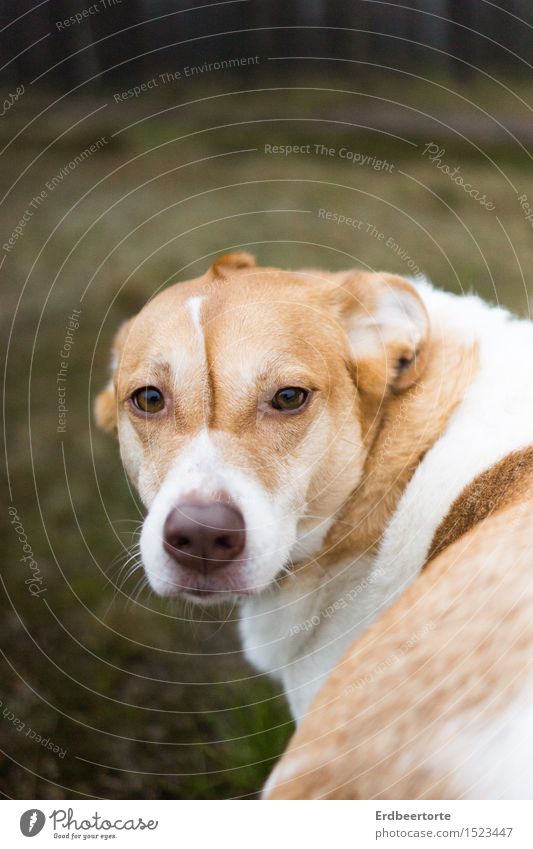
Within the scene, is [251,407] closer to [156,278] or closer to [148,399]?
[148,399]

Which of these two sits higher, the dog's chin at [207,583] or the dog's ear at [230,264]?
the dog's ear at [230,264]

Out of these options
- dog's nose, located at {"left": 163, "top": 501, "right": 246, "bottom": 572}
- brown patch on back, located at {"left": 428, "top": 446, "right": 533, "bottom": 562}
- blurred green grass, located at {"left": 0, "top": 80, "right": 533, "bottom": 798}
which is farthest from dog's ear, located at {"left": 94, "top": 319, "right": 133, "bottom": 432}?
brown patch on back, located at {"left": 428, "top": 446, "right": 533, "bottom": 562}

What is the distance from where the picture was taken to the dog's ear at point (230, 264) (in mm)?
1861

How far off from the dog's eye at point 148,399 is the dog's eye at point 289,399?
0.25 metres

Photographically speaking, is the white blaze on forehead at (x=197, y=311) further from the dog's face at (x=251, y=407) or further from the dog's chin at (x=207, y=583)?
the dog's chin at (x=207, y=583)

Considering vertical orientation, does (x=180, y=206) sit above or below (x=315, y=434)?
above

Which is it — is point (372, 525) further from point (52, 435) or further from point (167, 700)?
point (52, 435)

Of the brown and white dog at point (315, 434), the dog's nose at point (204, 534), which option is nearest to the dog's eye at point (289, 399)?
the brown and white dog at point (315, 434)

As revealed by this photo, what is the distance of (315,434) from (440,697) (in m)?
0.70

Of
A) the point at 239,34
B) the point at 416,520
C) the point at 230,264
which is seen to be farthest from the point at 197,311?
the point at 239,34

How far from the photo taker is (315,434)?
5.74ft

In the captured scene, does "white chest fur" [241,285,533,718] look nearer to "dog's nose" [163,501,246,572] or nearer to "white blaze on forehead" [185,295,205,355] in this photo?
"dog's nose" [163,501,246,572]
